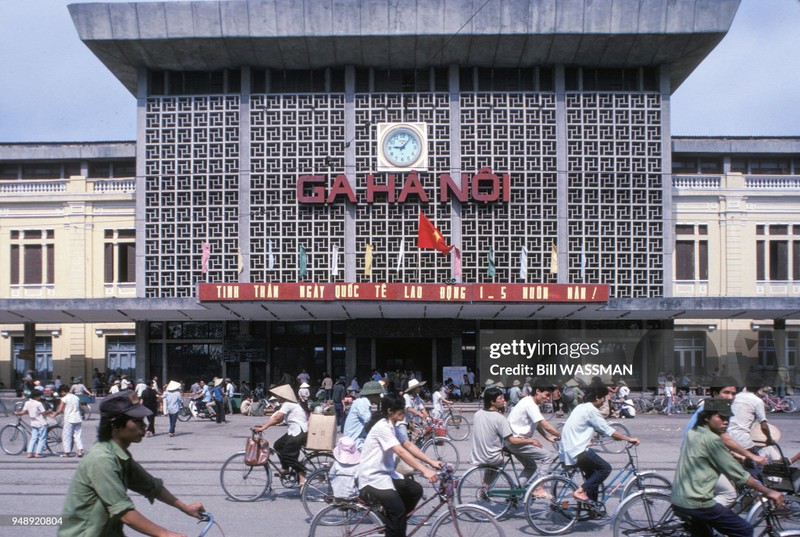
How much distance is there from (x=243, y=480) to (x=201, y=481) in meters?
2.15

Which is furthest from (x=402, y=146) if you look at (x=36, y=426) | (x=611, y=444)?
(x=36, y=426)

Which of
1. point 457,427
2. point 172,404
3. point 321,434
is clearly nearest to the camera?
point 321,434

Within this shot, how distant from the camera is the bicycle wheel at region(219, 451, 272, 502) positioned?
1207 centimetres

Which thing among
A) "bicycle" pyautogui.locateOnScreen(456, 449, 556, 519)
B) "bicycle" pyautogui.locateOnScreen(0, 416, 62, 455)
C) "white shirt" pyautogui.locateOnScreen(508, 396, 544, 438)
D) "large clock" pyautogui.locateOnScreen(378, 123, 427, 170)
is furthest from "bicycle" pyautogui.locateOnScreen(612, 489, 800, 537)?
"large clock" pyautogui.locateOnScreen(378, 123, 427, 170)

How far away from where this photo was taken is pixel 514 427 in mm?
11125

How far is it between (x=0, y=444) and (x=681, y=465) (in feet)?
50.4

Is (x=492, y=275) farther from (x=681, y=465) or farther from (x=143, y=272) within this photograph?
(x=681, y=465)

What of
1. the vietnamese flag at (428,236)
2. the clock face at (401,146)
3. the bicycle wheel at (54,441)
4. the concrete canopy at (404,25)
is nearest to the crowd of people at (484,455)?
the bicycle wheel at (54,441)

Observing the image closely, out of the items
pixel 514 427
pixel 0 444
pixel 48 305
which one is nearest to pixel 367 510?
pixel 514 427

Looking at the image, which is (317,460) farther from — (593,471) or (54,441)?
(54,441)

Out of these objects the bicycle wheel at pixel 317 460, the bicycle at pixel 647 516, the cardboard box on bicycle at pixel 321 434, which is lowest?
the bicycle wheel at pixel 317 460

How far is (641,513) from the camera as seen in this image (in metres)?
8.62

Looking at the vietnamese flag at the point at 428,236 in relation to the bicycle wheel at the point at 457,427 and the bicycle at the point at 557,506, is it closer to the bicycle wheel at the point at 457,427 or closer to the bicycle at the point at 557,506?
the bicycle wheel at the point at 457,427

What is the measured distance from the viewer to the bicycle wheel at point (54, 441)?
17906mm
